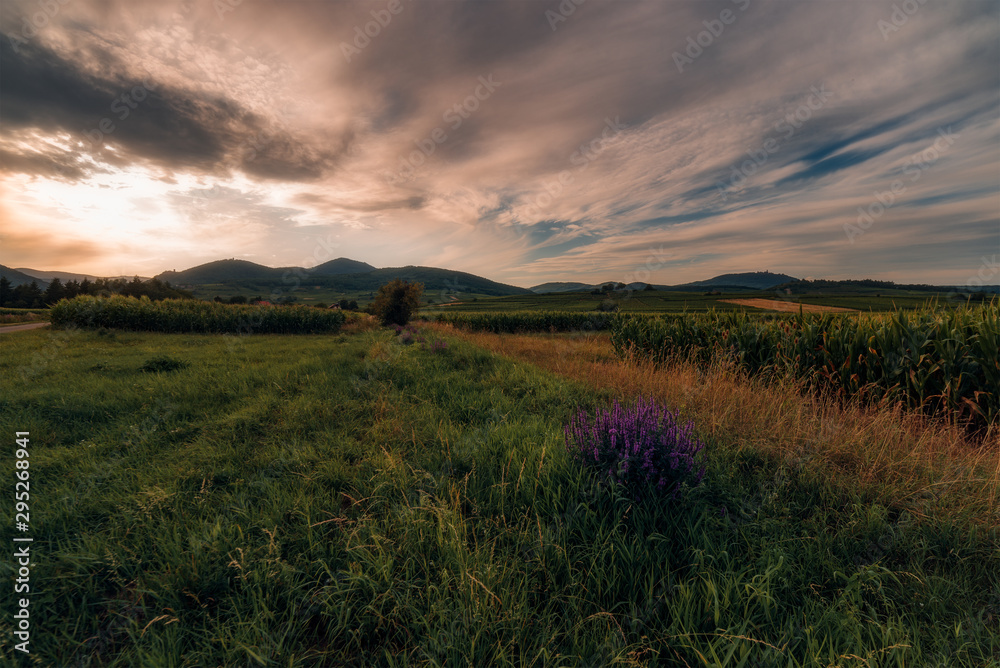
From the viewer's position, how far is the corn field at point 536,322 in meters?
36.2

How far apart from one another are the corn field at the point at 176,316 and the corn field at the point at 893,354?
24061mm

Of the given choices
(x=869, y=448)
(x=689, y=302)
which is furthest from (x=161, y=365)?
(x=689, y=302)

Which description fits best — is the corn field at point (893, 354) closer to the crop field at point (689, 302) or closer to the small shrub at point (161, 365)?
the small shrub at point (161, 365)

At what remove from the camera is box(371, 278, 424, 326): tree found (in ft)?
99.9

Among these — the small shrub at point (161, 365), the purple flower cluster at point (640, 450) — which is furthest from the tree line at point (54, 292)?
the purple flower cluster at point (640, 450)

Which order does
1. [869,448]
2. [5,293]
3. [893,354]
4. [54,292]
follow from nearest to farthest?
1. [869,448]
2. [893,354]
3. [54,292]
4. [5,293]

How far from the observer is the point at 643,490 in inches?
104

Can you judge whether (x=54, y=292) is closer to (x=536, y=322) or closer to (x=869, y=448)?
(x=536, y=322)

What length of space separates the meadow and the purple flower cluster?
13 cm

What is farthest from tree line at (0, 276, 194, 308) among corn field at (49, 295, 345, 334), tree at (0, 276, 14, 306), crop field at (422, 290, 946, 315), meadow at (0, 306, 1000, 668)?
meadow at (0, 306, 1000, 668)

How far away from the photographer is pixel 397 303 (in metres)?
30.5

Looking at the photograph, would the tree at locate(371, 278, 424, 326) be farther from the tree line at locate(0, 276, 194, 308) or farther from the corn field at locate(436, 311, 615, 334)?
the tree line at locate(0, 276, 194, 308)

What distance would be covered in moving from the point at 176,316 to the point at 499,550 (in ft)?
83.7

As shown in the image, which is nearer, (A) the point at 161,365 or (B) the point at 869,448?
(B) the point at 869,448
